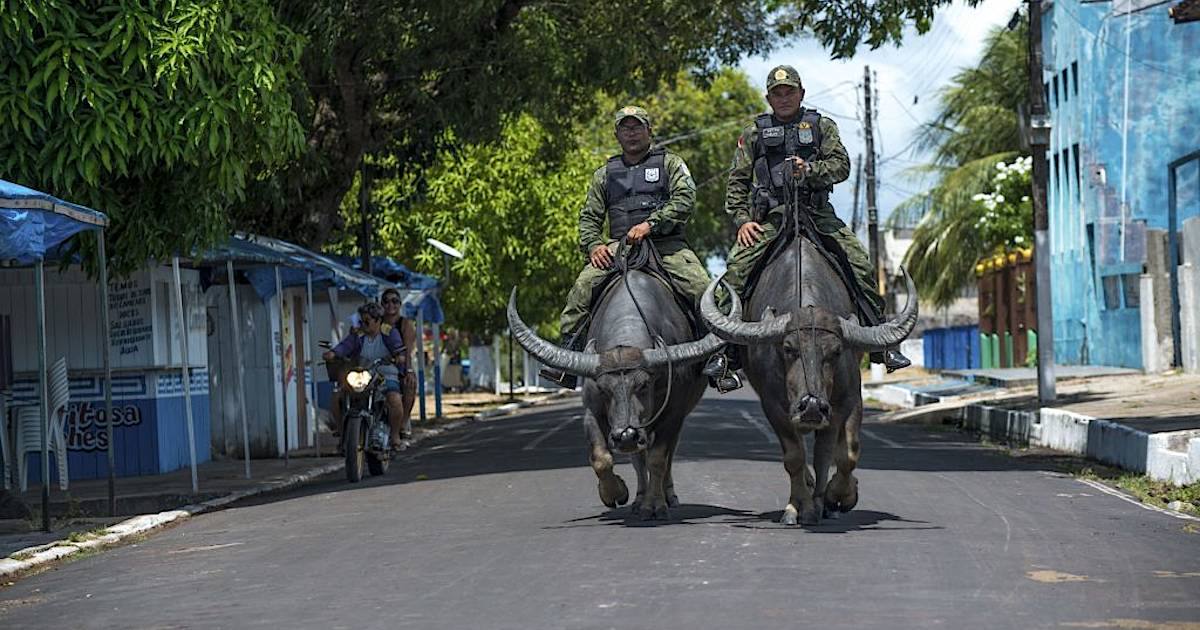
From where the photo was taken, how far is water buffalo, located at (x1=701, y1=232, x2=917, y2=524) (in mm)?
12414

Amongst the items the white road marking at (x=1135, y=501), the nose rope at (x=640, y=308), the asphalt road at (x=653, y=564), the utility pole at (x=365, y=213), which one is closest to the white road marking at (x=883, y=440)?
the asphalt road at (x=653, y=564)

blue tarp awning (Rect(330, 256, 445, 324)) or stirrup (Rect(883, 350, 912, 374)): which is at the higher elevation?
blue tarp awning (Rect(330, 256, 445, 324))

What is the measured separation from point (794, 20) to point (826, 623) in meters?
21.8

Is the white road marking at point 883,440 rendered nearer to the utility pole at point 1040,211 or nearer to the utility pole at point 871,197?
the utility pole at point 1040,211

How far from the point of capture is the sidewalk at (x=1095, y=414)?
57.5ft

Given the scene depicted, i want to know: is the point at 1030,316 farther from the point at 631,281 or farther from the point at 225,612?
the point at 225,612

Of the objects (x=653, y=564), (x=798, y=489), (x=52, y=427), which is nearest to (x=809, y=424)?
(x=798, y=489)

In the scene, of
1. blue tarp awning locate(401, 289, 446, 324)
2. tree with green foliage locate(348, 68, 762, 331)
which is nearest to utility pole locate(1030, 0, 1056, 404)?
blue tarp awning locate(401, 289, 446, 324)

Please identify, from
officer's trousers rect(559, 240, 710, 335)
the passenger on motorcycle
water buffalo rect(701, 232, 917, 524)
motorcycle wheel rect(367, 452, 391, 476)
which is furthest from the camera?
motorcycle wheel rect(367, 452, 391, 476)

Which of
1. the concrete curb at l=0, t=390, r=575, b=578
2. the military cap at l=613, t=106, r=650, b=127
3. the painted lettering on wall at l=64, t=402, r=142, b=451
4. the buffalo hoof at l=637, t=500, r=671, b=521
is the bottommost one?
the concrete curb at l=0, t=390, r=575, b=578

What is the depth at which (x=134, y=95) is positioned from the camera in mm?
17031

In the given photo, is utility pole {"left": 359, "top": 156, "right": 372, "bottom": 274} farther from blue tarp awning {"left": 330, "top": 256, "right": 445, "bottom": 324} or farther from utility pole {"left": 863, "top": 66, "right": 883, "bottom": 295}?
utility pole {"left": 863, "top": 66, "right": 883, "bottom": 295}

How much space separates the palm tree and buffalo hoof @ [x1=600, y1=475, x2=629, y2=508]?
4232 cm

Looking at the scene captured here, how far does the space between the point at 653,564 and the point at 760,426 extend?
1792 centimetres
